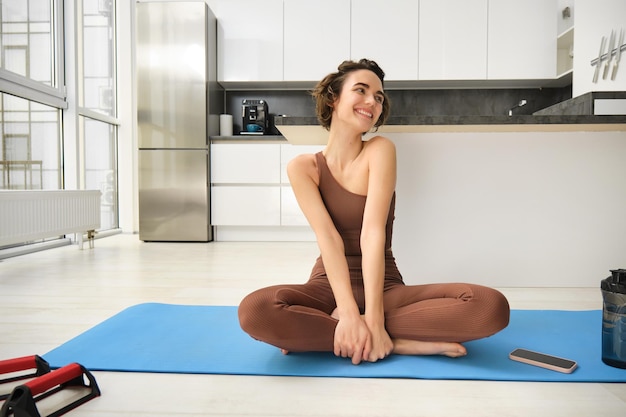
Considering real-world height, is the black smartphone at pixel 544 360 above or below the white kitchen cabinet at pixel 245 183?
below

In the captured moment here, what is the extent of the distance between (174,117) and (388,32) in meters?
2.20

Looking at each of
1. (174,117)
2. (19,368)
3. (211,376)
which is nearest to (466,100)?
(174,117)

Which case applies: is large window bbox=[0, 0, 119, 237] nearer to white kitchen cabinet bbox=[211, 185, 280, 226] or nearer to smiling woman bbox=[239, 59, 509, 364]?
white kitchen cabinet bbox=[211, 185, 280, 226]

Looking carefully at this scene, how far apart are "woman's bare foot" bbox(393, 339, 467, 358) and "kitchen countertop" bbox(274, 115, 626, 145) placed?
1.14 metres

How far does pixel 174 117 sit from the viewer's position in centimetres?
466

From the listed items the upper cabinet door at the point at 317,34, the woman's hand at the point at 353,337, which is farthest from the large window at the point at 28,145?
the woman's hand at the point at 353,337

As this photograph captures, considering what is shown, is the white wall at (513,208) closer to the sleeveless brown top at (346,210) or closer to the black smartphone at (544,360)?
the sleeveless brown top at (346,210)

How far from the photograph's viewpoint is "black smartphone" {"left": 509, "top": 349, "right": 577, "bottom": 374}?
1326 millimetres

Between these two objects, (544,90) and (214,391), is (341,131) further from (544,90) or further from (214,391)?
(544,90)

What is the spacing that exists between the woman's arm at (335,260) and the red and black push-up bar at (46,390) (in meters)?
0.63

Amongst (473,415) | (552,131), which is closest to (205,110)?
(552,131)

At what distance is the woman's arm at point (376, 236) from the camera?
1354 mm

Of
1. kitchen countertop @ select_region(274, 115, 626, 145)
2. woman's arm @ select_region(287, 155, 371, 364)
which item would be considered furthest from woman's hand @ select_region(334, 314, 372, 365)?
kitchen countertop @ select_region(274, 115, 626, 145)

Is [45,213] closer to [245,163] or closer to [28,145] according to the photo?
[28,145]
